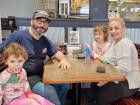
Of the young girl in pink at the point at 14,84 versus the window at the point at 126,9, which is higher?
the window at the point at 126,9

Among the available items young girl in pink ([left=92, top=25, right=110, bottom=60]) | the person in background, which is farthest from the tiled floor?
the person in background

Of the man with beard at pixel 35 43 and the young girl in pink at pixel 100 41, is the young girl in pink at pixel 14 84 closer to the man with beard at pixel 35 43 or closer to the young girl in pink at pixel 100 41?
the man with beard at pixel 35 43

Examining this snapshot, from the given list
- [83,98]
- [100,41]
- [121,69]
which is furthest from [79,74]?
[83,98]

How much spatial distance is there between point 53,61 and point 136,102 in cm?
93

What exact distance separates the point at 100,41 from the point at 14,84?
1.43 meters

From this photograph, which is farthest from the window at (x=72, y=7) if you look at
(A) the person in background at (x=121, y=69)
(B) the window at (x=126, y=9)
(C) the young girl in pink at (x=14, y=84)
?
(C) the young girl in pink at (x=14, y=84)

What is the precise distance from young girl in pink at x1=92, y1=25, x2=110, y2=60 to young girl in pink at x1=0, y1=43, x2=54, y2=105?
123cm

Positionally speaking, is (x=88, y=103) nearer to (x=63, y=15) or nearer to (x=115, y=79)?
(x=115, y=79)

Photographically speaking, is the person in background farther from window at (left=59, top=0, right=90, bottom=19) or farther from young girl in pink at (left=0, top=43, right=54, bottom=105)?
Answer: window at (left=59, top=0, right=90, bottom=19)

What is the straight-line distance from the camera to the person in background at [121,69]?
2418 mm

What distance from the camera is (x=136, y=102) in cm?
239

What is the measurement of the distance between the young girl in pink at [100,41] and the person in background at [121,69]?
64 cm

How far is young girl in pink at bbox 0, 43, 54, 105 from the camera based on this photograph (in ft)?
7.10

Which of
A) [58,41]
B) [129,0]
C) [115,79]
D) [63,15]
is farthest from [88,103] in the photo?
[129,0]
